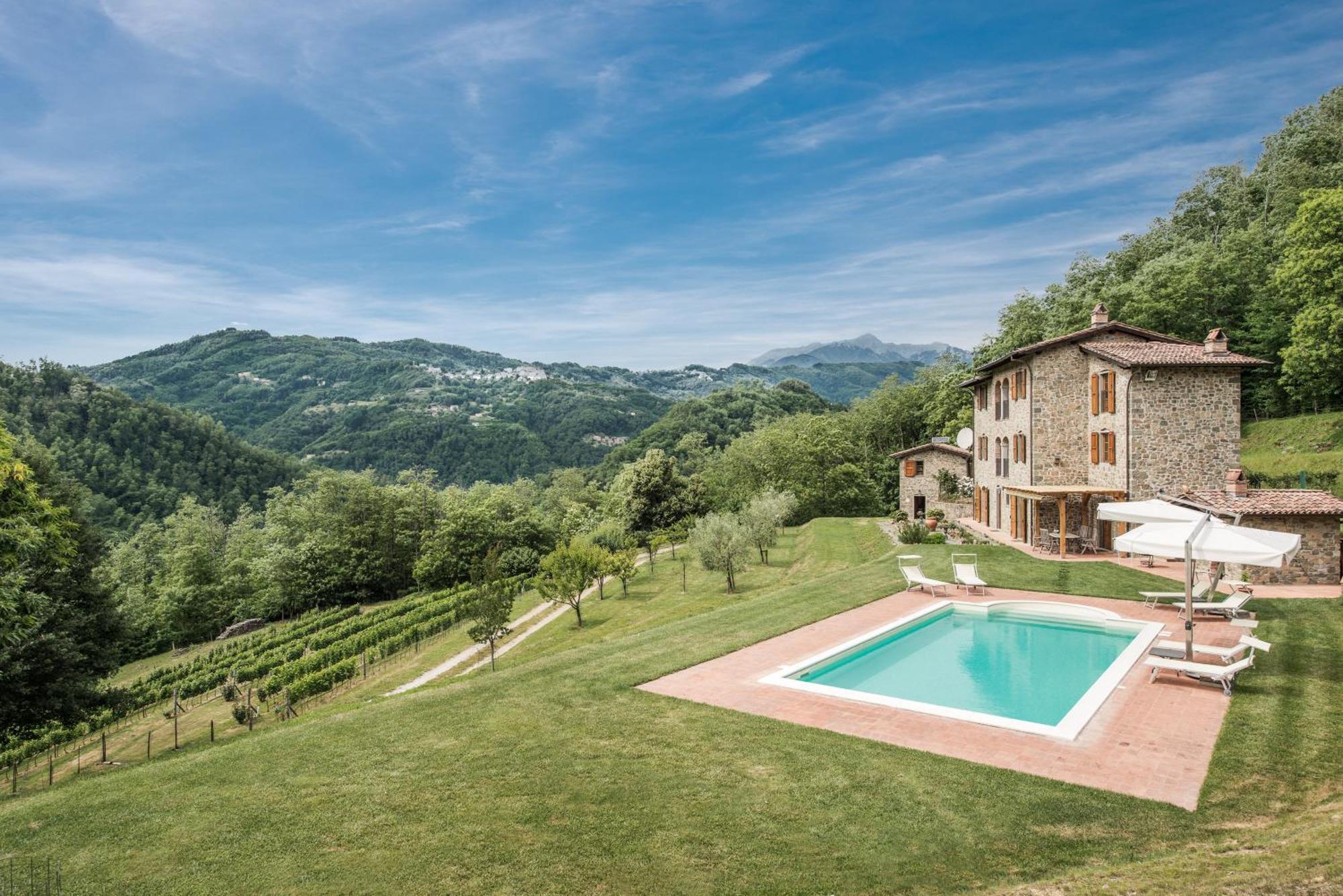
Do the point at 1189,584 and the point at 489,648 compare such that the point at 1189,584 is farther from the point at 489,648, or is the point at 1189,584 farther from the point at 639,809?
the point at 489,648

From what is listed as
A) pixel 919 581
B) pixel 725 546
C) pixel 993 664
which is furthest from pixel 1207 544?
pixel 725 546

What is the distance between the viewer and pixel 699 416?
306ft

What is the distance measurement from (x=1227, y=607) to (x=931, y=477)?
1940cm

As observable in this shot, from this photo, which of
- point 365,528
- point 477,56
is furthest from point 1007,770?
point 365,528

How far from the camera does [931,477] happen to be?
31.0 meters

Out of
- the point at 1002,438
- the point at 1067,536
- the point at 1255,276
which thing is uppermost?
the point at 1255,276

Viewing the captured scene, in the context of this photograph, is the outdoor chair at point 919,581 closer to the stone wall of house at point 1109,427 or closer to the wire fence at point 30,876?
the stone wall of house at point 1109,427

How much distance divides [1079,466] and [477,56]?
25538mm

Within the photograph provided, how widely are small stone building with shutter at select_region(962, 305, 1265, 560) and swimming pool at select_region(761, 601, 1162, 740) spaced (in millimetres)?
6379

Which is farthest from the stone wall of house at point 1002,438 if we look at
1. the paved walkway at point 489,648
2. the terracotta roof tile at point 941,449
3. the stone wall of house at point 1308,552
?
the paved walkway at point 489,648

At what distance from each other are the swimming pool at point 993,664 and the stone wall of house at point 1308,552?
15.1 ft

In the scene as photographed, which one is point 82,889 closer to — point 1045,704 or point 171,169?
point 1045,704

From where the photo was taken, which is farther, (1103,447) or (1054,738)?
(1103,447)

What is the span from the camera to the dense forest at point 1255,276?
25.2 m
